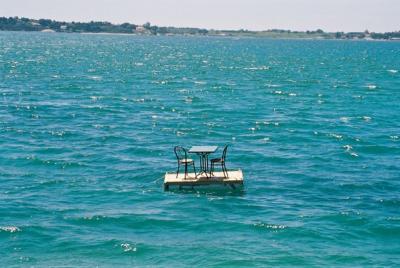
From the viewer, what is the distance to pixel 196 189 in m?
31.1

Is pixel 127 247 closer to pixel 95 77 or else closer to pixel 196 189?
pixel 196 189

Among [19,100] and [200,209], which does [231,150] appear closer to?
[200,209]

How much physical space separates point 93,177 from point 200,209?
334 inches

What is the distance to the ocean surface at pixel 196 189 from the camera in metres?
23.7

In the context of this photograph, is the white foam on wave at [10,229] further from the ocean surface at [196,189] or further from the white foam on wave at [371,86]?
the white foam on wave at [371,86]

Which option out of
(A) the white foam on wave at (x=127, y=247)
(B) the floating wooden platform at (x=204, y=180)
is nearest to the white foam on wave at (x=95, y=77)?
(B) the floating wooden platform at (x=204, y=180)

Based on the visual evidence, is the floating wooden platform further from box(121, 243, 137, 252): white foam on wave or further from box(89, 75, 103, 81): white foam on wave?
box(89, 75, 103, 81): white foam on wave

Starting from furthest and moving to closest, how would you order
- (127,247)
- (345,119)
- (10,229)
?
(345,119), (10,229), (127,247)

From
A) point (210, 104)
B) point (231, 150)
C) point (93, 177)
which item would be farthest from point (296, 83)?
point (93, 177)

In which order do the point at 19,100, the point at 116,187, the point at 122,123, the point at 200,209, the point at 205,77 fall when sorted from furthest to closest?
the point at 205,77 → the point at 19,100 → the point at 122,123 → the point at 116,187 → the point at 200,209

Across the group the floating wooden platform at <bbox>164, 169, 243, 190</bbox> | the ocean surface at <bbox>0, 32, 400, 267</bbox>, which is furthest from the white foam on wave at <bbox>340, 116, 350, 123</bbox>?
the floating wooden platform at <bbox>164, 169, 243, 190</bbox>

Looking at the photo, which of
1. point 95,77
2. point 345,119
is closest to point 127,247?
point 345,119

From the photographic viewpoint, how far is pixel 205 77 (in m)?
108

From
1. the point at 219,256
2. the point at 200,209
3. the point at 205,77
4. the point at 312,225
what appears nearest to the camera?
the point at 219,256
